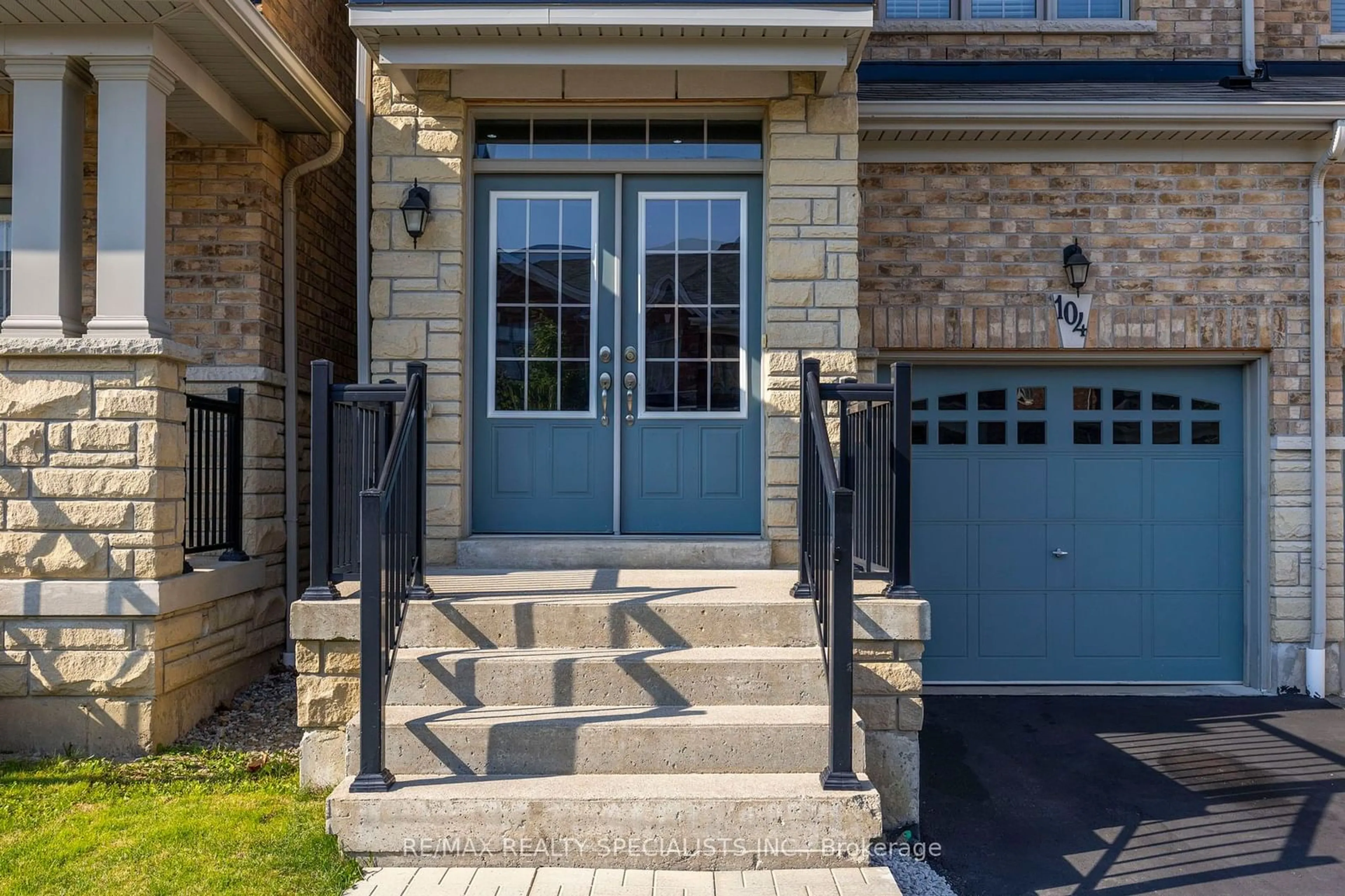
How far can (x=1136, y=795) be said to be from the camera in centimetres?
431

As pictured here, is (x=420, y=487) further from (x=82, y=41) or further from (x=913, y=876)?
(x=82, y=41)

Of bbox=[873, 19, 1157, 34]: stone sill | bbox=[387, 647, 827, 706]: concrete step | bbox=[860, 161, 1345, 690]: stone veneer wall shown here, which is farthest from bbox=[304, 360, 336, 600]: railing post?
bbox=[873, 19, 1157, 34]: stone sill

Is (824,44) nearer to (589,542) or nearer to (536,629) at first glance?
(589,542)

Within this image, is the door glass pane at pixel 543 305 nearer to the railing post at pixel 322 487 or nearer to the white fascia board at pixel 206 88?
the railing post at pixel 322 487

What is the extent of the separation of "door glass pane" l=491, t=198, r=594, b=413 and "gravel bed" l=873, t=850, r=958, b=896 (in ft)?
8.94

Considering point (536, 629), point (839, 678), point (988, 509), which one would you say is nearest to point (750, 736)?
point (839, 678)

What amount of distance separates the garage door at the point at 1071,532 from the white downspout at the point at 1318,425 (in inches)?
15.2

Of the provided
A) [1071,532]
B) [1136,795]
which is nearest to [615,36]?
[1071,532]

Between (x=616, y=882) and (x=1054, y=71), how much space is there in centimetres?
579

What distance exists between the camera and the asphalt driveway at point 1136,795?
3582 millimetres

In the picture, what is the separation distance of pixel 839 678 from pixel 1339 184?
5.06 m

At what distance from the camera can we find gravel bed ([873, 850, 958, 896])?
133 inches

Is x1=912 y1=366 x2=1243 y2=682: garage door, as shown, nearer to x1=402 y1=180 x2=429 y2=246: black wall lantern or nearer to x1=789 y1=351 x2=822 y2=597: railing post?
x1=789 y1=351 x2=822 y2=597: railing post

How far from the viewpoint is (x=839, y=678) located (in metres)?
3.34
